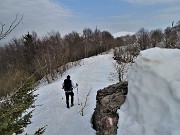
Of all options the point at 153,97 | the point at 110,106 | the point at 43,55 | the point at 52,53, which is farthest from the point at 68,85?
the point at 52,53

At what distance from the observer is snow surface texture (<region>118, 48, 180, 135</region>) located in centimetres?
677

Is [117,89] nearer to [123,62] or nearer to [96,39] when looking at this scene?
[123,62]

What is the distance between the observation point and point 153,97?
296 inches

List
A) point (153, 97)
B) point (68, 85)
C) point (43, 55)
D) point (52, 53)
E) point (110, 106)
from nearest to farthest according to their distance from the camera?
point (153, 97)
point (110, 106)
point (68, 85)
point (43, 55)
point (52, 53)

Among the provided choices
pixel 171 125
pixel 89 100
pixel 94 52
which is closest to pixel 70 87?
pixel 89 100

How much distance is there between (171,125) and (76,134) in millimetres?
10727

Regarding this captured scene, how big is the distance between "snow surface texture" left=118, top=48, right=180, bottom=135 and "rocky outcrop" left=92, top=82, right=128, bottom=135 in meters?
0.37

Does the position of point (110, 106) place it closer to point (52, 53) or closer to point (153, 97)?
point (153, 97)

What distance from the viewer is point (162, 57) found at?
8.16 m

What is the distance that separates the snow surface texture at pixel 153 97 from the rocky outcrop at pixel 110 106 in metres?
0.37

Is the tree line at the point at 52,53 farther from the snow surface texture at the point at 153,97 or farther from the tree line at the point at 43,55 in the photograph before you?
the snow surface texture at the point at 153,97

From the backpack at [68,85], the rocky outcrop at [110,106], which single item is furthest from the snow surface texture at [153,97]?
the backpack at [68,85]

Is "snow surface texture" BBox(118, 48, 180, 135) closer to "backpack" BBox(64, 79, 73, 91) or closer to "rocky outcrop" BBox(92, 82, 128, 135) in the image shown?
"rocky outcrop" BBox(92, 82, 128, 135)

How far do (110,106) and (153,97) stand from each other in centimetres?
231
